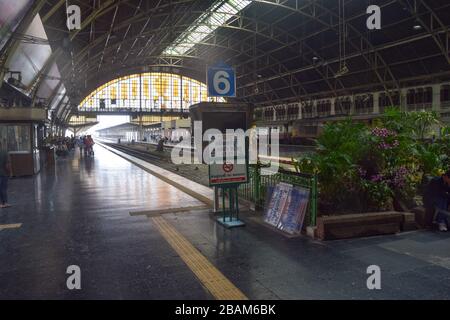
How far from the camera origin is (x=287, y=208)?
7.19 meters

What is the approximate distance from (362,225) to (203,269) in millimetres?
3048

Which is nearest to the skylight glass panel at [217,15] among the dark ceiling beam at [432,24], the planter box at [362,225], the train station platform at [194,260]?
the dark ceiling beam at [432,24]

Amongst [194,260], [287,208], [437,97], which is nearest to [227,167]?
[287,208]

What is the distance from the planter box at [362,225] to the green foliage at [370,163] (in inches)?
20.7

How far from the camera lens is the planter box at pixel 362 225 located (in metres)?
6.41

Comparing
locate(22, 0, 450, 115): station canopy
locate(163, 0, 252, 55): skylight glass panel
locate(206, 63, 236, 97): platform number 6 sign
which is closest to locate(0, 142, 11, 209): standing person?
locate(206, 63, 236, 97): platform number 6 sign

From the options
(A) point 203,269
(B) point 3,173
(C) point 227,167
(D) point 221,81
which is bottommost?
(A) point 203,269

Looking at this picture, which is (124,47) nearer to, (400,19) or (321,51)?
(321,51)

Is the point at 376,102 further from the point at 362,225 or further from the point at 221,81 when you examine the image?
the point at 362,225

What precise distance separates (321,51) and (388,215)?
129 ft

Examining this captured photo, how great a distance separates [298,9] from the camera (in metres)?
36.2

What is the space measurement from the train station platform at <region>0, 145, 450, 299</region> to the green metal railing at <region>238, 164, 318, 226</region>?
632mm

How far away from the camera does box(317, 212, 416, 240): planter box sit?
6.41 m
